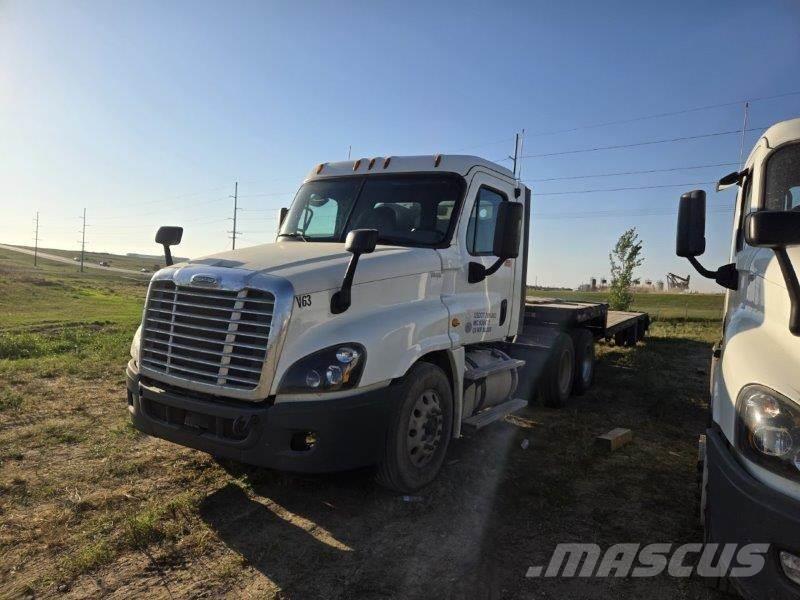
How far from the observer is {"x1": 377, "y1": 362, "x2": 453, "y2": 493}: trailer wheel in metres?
4.07

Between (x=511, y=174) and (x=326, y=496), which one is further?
(x=511, y=174)

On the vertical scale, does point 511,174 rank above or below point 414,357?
above

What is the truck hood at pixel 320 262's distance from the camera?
12.8 ft

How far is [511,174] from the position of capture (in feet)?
21.0

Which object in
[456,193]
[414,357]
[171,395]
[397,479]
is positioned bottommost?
[397,479]

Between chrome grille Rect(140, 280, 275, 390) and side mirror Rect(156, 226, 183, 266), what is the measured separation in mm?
725

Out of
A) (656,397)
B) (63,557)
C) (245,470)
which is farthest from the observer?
(656,397)

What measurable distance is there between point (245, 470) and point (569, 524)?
2.70 metres

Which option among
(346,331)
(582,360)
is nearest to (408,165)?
(346,331)

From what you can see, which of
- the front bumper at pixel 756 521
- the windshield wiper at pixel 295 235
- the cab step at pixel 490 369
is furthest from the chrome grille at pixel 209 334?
the front bumper at pixel 756 521

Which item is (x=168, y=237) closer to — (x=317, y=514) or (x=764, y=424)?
(x=317, y=514)

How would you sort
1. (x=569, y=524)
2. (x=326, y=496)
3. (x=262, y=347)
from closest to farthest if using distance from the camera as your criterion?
1. (x=262, y=347)
2. (x=569, y=524)
3. (x=326, y=496)

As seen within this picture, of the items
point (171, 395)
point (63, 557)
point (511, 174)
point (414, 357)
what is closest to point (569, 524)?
point (414, 357)

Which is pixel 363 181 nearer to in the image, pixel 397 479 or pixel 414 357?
pixel 414 357
